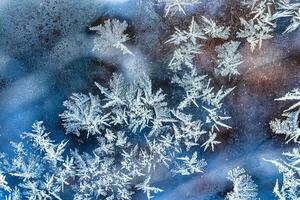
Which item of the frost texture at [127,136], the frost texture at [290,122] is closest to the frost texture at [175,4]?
the frost texture at [127,136]

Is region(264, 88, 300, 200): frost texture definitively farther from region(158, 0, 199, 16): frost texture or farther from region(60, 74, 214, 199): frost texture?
region(158, 0, 199, 16): frost texture

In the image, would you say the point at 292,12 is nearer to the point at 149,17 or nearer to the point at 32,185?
the point at 149,17

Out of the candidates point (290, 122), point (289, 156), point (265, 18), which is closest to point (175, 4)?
point (265, 18)

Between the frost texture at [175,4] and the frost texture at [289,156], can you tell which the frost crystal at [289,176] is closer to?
the frost texture at [289,156]

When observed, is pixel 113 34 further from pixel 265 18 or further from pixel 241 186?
pixel 241 186

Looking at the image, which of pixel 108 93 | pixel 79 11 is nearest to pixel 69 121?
pixel 108 93

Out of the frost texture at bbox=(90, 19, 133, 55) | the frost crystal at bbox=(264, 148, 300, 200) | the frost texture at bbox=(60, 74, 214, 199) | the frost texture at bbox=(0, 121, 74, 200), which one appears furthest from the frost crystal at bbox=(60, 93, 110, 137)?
the frost crystal at bbox=(264, 148, 300, 200)
